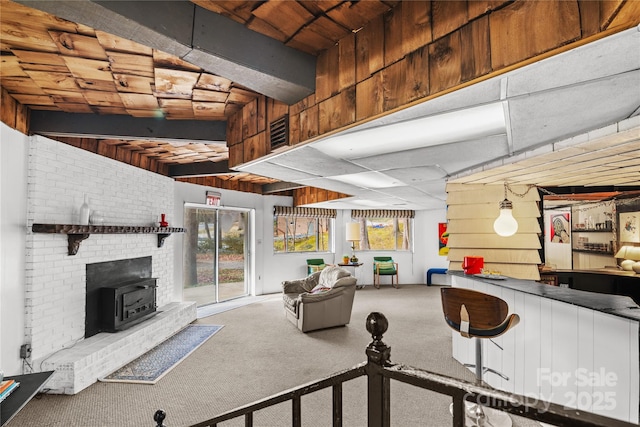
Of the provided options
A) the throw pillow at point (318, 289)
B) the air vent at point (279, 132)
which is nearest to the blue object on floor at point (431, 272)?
the throw pillow at point (318, 289)

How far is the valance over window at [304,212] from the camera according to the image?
313 inches

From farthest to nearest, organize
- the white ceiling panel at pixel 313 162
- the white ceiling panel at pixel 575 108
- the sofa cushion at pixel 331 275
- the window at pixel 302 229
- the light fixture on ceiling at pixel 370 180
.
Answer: the window at pixel 302 229 < the sofa cushion at pixel 331 275 < the light fixture on ceiling at pixel 370 180 < the white ceiling panel at pixel 313 162 < the white ceiling panel at pixel 575 108

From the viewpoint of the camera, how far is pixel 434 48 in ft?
4.29

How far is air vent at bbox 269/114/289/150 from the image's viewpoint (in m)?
2.13

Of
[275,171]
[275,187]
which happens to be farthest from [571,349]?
[275,187]

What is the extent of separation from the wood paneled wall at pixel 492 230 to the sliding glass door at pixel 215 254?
445 cm

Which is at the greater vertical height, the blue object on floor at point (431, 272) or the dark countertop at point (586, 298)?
the dark countertop at point (586, 298)

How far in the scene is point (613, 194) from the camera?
5.36m

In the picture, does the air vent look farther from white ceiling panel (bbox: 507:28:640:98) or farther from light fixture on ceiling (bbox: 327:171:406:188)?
white ceiling panel (bbox: 507:28:640:98)

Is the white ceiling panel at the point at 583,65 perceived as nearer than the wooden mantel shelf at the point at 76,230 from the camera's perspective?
Yes

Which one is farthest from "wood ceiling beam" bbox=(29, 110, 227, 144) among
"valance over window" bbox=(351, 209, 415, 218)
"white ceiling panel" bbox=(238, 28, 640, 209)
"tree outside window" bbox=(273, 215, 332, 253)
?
"valance over window" bbox=(351, 209, 415, 218)

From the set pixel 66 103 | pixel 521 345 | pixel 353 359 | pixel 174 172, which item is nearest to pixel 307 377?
pixel 353 359

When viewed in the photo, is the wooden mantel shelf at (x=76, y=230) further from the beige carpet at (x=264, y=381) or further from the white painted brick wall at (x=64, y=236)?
the beige carpet at (x=264, y=381)

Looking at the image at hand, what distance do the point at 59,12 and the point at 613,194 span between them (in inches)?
277
